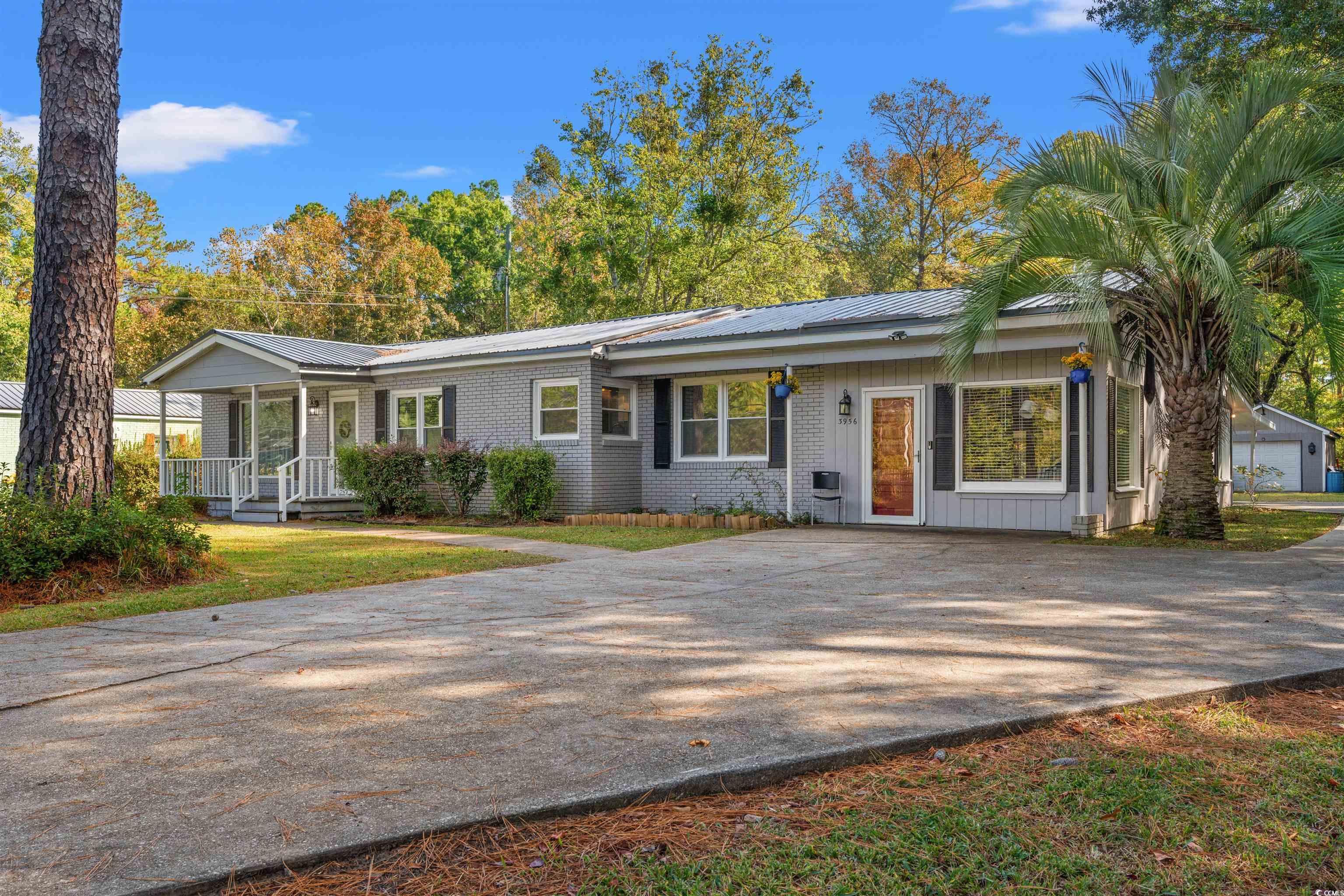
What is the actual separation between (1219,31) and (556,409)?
472 inches

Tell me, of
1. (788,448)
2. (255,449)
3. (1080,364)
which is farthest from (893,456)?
(255,449)

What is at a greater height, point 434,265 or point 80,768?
point 434,265

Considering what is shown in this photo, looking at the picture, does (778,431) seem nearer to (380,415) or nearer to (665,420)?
(665,420)

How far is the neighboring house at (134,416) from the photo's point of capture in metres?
26.0

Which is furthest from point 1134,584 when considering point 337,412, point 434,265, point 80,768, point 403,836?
point 434,265

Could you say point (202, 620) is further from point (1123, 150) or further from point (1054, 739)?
point (1123, 150)

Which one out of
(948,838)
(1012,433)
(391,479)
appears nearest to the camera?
Answer: (948,838)

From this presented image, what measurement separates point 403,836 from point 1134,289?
34.5ft

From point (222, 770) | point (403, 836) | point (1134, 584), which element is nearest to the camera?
point (403, 836)

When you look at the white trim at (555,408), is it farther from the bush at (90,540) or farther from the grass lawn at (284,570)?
the bush at (90,540)

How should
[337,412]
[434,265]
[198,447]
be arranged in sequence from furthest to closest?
[434,265] → [198,447] → [337,412]

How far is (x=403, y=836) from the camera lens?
8.54ft

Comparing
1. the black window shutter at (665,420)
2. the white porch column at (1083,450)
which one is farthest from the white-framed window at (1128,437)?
the black window shutter at (665,420)

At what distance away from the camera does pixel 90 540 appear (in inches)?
288
